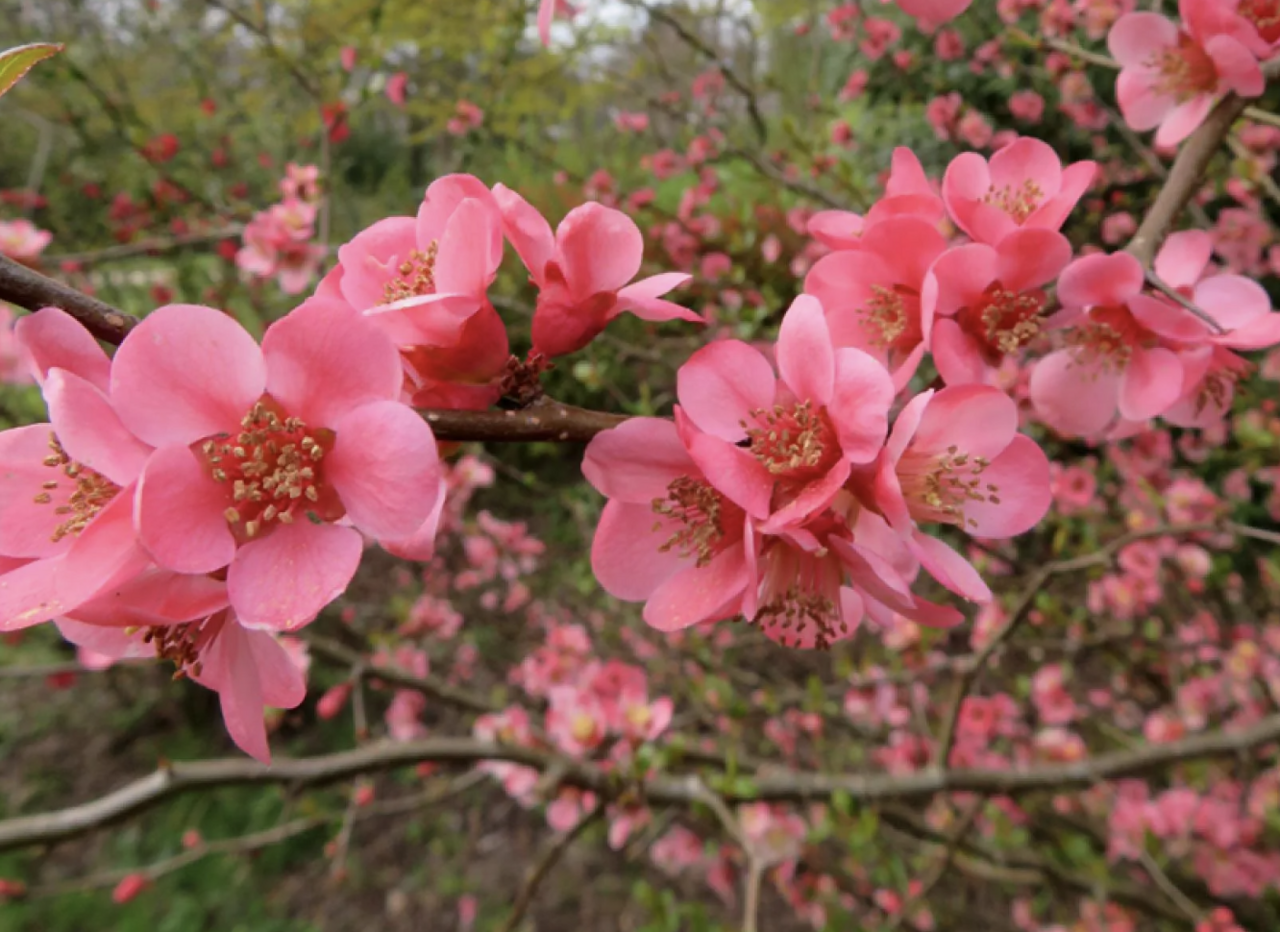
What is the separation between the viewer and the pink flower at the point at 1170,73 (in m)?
0.87

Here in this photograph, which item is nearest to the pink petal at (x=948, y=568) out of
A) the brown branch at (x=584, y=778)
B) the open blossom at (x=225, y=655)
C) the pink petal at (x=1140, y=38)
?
the open blossom at (x=225, y=655)

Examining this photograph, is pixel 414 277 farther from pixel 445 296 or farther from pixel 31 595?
pixel 31 595

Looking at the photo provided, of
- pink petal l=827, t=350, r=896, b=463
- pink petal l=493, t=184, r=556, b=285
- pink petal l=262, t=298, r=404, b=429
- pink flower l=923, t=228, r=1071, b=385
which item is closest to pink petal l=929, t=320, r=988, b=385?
pink flower l=923, t=228, r=1071, b=385

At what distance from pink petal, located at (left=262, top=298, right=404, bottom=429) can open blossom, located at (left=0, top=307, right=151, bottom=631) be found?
0.31 ft

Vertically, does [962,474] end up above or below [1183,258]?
below

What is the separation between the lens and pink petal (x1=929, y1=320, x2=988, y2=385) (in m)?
0.64

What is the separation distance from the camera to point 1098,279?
0.71 meters

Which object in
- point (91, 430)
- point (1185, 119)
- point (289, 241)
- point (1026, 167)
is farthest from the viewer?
point (289, 241)

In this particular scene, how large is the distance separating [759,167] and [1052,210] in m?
1.84

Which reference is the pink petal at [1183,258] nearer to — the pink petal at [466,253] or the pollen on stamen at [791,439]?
the pollen on stamen at [791,439]

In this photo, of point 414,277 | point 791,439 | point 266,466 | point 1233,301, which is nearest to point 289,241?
point 414,277

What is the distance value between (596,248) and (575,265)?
2cm

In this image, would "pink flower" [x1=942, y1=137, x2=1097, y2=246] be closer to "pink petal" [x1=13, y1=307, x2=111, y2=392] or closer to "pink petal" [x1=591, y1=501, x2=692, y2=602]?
"pink petal" [x1=591, y1=501, x2=692, y2=602]

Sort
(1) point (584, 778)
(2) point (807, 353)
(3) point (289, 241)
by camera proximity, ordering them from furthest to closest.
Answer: (3) point (289, 241) < (1) point (584, 778) < (2) point (807, 353)
